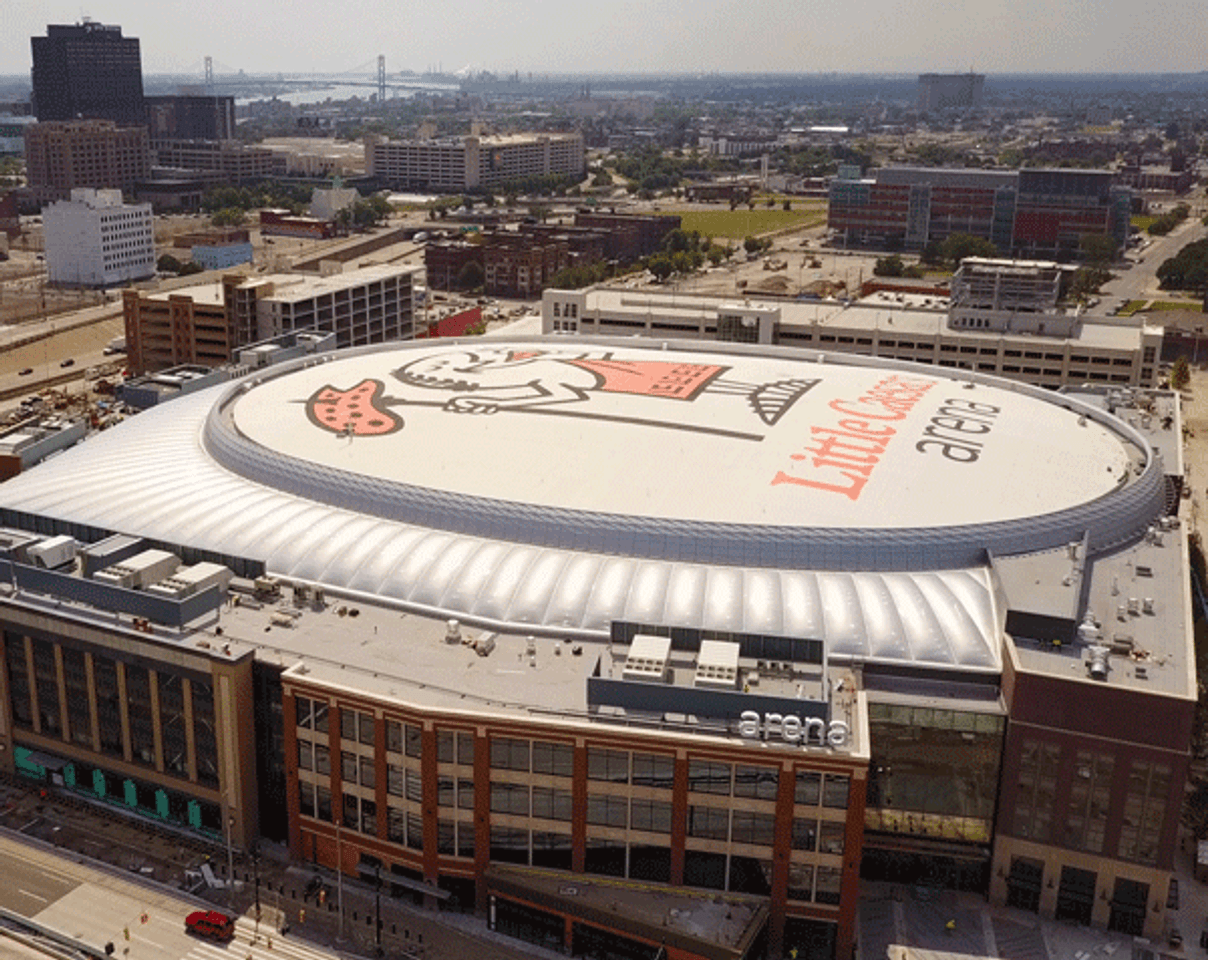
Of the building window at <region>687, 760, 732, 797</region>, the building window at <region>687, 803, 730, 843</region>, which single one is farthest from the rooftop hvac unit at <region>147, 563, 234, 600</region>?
the building window at <region>687, 803, 730, 843</region>

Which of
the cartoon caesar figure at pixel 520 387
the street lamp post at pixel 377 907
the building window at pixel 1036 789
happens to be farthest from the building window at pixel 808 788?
the cartoon caesar figure at pixel 520 387

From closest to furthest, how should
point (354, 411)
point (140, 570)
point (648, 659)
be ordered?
point (648, 659), point (140, 570), point (354, 411)

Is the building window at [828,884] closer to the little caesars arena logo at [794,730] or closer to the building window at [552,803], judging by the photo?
the little caesars arena logo at [794,730]

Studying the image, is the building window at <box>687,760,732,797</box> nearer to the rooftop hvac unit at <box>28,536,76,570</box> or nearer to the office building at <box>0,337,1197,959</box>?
the office building at <box>0,337,1197,959</box>

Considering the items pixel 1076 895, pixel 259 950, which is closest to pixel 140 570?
pixel 259 950

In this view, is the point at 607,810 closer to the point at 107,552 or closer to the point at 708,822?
the point at 708,822

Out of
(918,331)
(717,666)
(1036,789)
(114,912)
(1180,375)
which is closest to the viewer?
(717,666)
